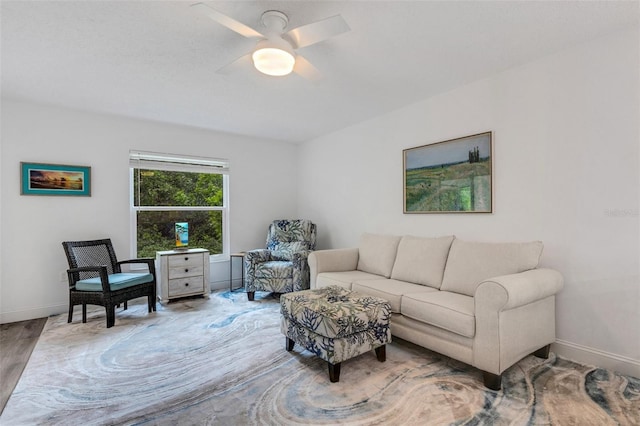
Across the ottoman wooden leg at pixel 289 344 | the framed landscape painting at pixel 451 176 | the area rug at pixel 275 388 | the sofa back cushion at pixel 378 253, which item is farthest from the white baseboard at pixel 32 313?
the framed landscape painting at pixel 451 176

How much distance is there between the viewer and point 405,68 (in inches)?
104

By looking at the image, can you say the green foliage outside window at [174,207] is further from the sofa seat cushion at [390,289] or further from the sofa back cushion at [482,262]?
the sofa back cushion at [482,262]

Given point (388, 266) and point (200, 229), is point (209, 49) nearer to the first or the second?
point (388, 266)

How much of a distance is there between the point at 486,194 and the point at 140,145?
13.5 ft

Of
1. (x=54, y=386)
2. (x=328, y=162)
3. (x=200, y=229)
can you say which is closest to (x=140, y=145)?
(x=200, y=229)

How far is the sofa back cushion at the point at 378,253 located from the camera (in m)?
3.32

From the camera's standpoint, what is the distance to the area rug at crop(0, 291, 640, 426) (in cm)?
171

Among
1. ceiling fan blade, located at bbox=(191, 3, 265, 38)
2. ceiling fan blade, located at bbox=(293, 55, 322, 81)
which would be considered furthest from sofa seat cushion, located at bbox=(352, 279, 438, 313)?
ceiling fan blade, located at bbox=(191, 3, 265, 38)

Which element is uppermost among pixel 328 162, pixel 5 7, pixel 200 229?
pixel 5 7

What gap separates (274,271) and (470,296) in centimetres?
232

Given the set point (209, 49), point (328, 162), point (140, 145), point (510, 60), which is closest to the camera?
point (209, 49)

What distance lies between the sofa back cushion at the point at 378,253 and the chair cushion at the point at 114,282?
8.15ft

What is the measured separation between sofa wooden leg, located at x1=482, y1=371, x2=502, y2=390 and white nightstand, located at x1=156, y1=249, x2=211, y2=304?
3.39 m

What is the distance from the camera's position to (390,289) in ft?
8.81
